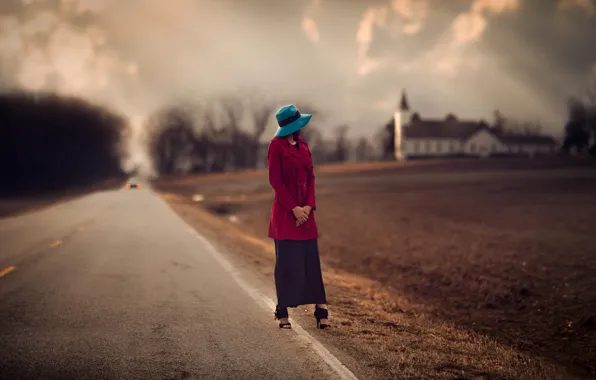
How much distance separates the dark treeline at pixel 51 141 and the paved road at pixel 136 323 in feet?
155

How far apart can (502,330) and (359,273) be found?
4971 millimetres

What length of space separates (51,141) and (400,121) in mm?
61547

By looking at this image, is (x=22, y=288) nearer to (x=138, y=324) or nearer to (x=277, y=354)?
(x=138, y=324)

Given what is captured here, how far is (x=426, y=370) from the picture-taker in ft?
14.5

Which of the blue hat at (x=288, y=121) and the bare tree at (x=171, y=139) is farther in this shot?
the bare tree at (x=171, y=139)

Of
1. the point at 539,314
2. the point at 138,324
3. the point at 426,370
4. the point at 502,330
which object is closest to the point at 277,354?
the point at 426,370

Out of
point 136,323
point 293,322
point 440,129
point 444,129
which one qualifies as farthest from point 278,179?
point 444,129

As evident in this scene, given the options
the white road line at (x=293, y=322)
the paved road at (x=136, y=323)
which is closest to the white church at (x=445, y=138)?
the white road line at (x=293, y=322)

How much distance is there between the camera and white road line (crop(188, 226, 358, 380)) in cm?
434

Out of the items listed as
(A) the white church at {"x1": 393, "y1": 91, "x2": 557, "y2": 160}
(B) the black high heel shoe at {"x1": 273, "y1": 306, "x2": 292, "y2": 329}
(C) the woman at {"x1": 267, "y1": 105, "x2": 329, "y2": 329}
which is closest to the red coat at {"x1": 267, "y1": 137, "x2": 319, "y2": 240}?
(C) the woman at {"x1": 267, "y1": 105, "x2": 329, "y2": 329}

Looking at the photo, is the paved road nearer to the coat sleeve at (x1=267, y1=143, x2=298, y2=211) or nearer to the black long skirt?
the black long skirt

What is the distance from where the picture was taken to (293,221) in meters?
5.50

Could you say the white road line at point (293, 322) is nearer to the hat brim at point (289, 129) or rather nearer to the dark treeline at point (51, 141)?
the hat brim at point (289, 129)

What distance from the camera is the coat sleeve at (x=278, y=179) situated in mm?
5348
